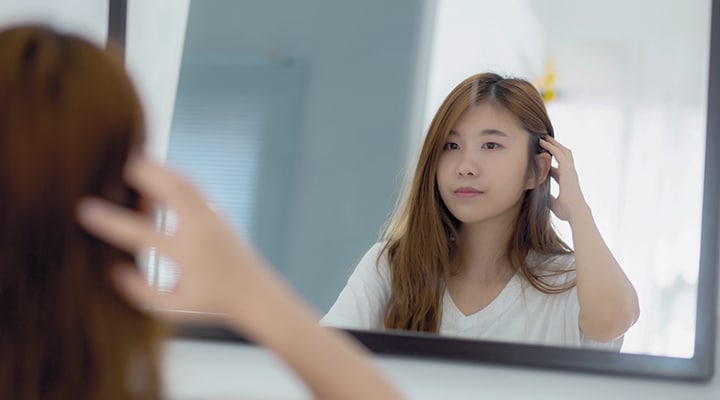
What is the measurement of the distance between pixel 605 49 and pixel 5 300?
34.4 inches

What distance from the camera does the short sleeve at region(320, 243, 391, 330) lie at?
119 cm

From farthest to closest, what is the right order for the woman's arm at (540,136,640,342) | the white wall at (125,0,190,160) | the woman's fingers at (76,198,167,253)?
the white wall at (125,0,190,160)
the woman's arm at (540,136,640,342)
the woman's fingers at (76,198,167,253)

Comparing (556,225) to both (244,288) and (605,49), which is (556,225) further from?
(244,288)

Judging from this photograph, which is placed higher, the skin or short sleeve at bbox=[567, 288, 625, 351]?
the skin

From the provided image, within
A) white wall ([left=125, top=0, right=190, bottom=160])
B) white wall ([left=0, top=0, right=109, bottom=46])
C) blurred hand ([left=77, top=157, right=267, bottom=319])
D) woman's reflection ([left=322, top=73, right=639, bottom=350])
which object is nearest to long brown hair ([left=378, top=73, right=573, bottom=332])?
woman's reflection ([left=322, top=73, right=639, bottom=350])

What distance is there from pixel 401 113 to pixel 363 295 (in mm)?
263

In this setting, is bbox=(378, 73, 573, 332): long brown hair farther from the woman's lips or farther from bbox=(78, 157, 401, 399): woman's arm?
bbox=(78, 157, 401, 399): woman's arm

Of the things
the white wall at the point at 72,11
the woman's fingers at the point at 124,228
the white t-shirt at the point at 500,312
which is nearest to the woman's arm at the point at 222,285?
the woman's fingers at the point at 124,228

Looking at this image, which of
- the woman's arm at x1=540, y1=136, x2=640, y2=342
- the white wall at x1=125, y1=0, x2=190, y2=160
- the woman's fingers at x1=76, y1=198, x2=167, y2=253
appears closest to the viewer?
the woman's fingers at x1=76, y1=198, x2=167, y2=253

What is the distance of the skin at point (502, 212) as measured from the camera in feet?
3.72

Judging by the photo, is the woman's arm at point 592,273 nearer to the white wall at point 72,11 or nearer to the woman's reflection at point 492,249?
the woman's reflection at point 492,249

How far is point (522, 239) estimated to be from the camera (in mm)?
1185

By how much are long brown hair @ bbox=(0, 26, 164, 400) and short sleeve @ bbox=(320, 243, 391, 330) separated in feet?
2.03

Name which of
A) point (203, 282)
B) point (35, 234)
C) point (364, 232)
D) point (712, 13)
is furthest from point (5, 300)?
point (712, 13)
